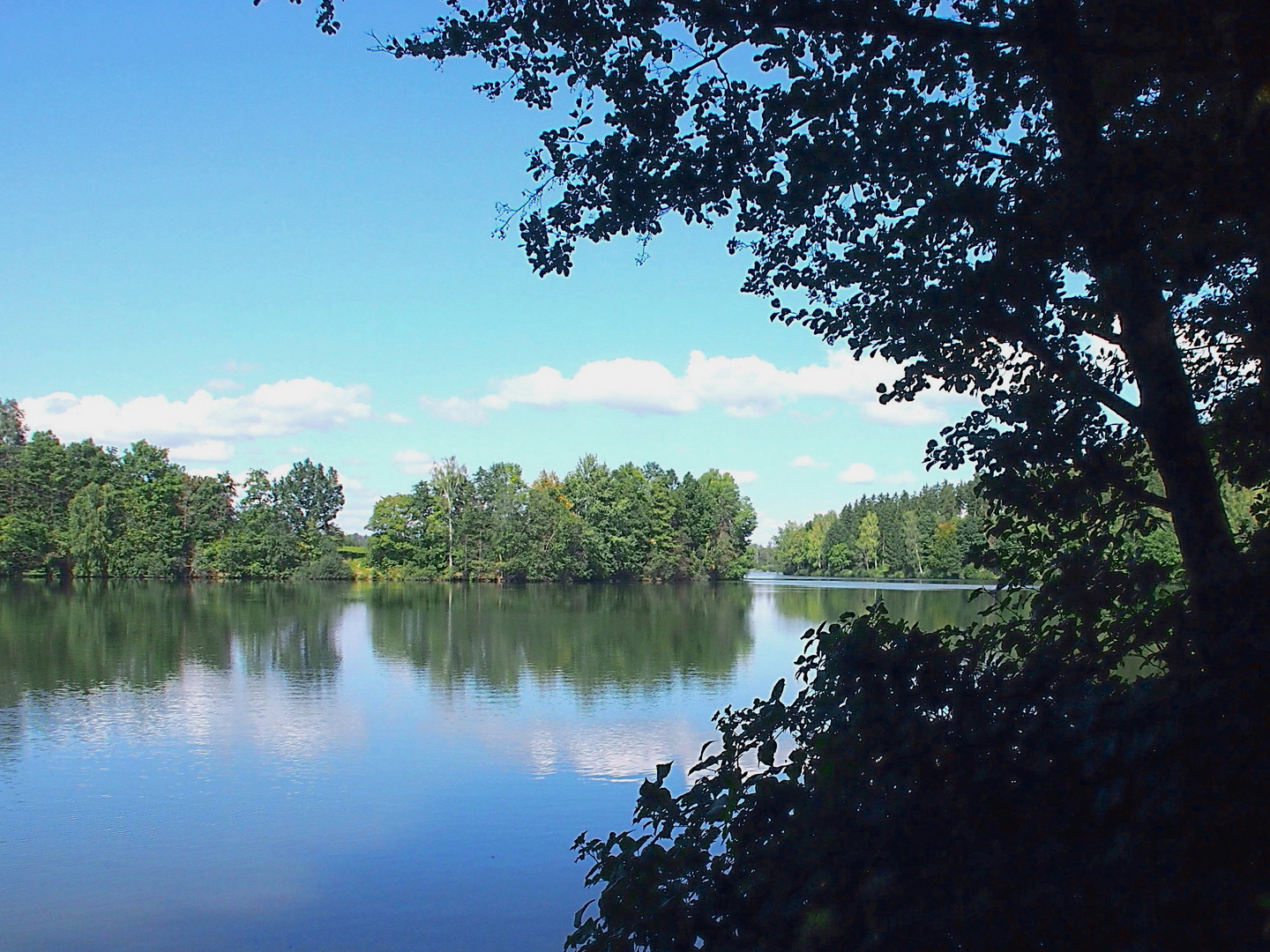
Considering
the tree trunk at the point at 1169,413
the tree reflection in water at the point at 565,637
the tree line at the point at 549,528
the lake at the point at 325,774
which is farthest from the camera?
the tree line at the point at 549,528

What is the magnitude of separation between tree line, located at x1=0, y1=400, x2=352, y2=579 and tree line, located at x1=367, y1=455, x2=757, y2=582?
6.02m

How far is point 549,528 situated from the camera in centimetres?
7075

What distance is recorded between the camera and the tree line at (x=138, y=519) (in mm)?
62031

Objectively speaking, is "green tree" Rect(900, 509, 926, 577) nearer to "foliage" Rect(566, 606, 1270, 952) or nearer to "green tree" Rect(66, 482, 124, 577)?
"green tree" Rect(66, 482, 124, 577)

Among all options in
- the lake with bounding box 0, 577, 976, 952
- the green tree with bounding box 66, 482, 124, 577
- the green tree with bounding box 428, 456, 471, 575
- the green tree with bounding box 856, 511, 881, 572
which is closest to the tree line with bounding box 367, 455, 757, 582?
the green tree with bounding box 428, 456, 471, 575

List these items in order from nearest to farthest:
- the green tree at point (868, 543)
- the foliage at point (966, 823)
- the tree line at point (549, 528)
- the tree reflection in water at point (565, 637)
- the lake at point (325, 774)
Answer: the foliage at point (966, 823)
the lake at point (325, 774)
the tree reflection in water at point (565, 637)
the tree line at point (549, 528)
the green tree at point (868, 543)

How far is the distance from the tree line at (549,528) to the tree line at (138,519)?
6.02 m

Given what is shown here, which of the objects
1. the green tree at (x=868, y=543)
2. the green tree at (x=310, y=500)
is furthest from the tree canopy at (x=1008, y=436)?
the green tree at (x=868, y=543)

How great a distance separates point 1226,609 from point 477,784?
1019cm

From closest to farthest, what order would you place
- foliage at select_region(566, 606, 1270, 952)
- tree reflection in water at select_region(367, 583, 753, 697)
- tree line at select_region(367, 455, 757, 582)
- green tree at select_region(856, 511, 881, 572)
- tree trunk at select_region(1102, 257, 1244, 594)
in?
1. foliage at select_region(566, 606, 1270, 952)
2. tree trunk at select_region(1102, 257, 1244, 594)
3. tree reflection in water at select_region(367, 583, 753, 697)
4. tree line at select_region(367, 455, 757, 582)
5. green tree at select_region(856, 511, 881, 572)

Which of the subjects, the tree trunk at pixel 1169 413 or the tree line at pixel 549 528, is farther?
the tree line at pixel 549 528

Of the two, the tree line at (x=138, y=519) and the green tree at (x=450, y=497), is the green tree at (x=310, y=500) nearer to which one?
the tree line at (x=138, y=519)

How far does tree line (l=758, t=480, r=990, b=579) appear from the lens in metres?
87.2

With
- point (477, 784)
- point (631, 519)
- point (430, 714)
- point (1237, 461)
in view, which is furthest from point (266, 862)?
point (631, 519)
